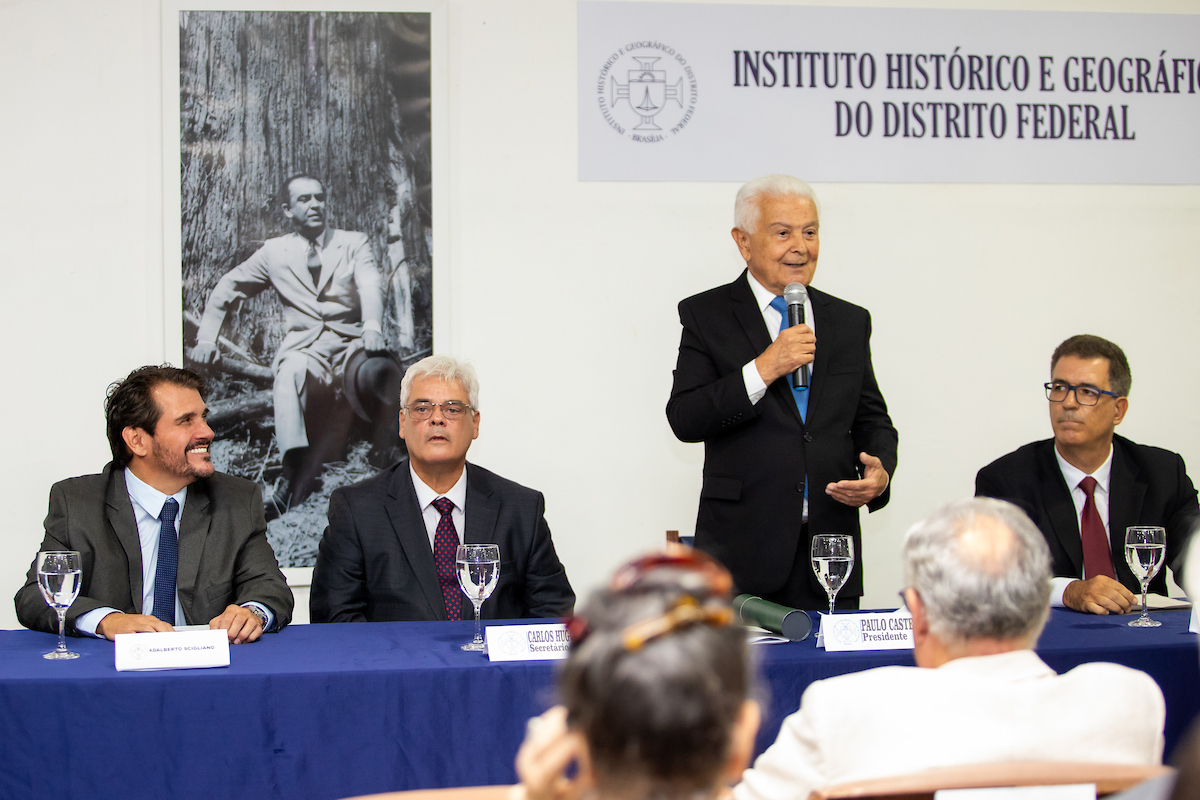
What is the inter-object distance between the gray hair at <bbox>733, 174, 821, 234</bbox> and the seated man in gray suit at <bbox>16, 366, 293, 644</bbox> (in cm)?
158

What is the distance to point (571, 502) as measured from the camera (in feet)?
13.7

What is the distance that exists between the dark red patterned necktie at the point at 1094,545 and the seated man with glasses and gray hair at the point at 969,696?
63.6 inches

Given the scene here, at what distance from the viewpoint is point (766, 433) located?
2.90 m

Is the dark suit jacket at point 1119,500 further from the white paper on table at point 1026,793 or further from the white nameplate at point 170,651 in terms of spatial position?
the white nameplate at point 170,651

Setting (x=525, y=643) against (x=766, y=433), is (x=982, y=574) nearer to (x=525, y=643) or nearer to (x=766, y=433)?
(x=525, y=643)

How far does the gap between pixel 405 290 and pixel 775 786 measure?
302 cm

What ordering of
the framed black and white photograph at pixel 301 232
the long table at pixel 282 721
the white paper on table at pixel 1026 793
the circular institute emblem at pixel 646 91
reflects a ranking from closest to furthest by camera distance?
1. the white paper on table at pixel 1026 793
2. the long table at pixel 282 721
3. the framed black and white photograph at pixel 301 232
4. the circular institute emblem at pixel 646 91

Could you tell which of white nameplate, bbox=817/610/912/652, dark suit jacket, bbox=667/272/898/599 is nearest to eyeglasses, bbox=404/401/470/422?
dark suit jacket, bbox=667/272/898/599

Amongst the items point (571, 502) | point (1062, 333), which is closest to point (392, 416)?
point (571, 502)

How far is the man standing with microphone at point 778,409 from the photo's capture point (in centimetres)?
280

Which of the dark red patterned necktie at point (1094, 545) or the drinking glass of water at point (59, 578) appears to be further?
the dark red patterned necktie at point (1094, 545)

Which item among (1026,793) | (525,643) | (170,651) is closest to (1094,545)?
(525,643)

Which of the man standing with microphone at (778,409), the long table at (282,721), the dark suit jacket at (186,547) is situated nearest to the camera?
the long table at (282,721)

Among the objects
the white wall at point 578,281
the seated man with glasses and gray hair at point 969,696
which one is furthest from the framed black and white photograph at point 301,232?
the seated man with glasses and gray hair at point 969,696
